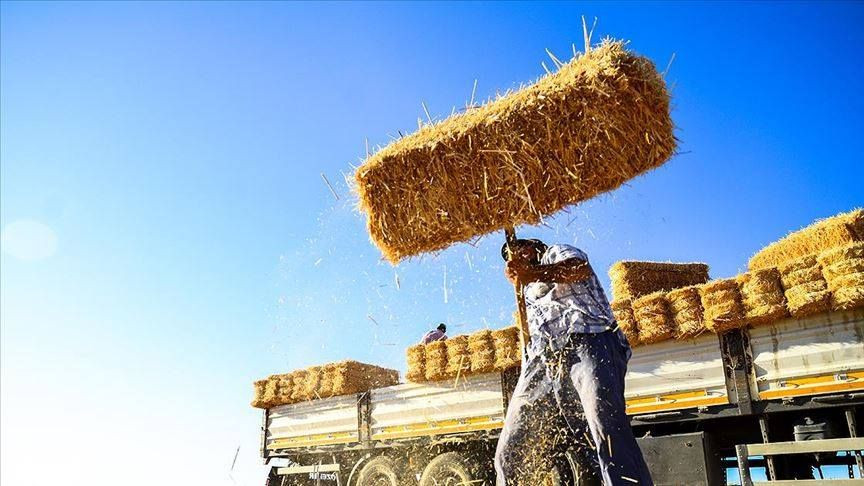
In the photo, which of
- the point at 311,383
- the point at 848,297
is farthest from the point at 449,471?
the point at 848,297

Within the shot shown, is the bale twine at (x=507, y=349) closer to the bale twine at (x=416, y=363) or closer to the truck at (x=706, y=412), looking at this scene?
the truck at (x=706, y=412)

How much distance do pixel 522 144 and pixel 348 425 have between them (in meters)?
5.60

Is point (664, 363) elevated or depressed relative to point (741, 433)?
elevated

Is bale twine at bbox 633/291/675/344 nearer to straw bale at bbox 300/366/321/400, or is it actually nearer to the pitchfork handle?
the pitchfork handle

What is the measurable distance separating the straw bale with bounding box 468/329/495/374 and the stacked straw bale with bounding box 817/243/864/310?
3.54 m

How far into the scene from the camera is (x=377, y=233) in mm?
5863

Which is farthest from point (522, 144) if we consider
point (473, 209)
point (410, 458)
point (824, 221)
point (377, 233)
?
point (410, 458)

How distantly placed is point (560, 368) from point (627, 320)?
→ 8.16 feet

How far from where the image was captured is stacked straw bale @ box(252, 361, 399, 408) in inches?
373

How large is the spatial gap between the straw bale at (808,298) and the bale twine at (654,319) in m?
1.11

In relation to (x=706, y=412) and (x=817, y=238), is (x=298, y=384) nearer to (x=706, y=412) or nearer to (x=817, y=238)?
(x=706, y=412)

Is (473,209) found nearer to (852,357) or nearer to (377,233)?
(377,233)

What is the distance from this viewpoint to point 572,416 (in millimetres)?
4758

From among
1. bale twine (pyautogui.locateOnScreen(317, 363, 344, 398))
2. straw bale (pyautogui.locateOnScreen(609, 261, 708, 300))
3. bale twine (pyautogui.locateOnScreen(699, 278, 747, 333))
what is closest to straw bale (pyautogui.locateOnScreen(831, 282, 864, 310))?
bale twine (pyautogui.locateOnScreen(699, 278, 747, 333))
